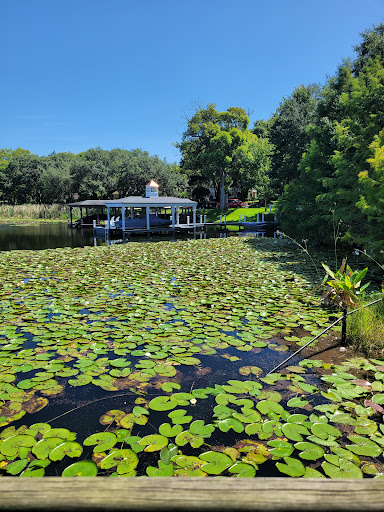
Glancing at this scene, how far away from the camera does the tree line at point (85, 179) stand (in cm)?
4725

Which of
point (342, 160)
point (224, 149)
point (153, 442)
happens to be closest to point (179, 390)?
point (153, 442)

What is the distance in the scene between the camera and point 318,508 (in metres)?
0.93

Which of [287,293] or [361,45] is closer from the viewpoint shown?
[287,293]

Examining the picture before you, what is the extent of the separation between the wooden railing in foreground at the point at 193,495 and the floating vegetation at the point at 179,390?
171 cm

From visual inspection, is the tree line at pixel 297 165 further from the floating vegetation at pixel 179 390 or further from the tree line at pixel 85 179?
the floating vegetation at pixel 179 390

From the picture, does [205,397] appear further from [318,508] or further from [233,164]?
[233,164]

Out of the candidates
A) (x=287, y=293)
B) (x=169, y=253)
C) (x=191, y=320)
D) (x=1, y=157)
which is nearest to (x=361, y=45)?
(x=169, y=253)

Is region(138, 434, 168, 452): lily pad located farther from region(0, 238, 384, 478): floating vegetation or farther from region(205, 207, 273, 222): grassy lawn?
region(205, 207, 273, 222): grassy lawn

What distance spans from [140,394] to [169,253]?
10984mm

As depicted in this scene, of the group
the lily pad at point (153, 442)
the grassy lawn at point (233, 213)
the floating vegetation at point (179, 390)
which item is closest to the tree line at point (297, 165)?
the grassy lawn at point (233, 213)

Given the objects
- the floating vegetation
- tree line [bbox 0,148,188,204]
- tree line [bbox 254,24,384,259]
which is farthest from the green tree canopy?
the floating vegetation

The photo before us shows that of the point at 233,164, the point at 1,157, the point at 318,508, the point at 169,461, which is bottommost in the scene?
the point at 169,461

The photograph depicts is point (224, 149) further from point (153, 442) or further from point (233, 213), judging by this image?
point (153, 442)

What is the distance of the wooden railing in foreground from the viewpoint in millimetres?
935
